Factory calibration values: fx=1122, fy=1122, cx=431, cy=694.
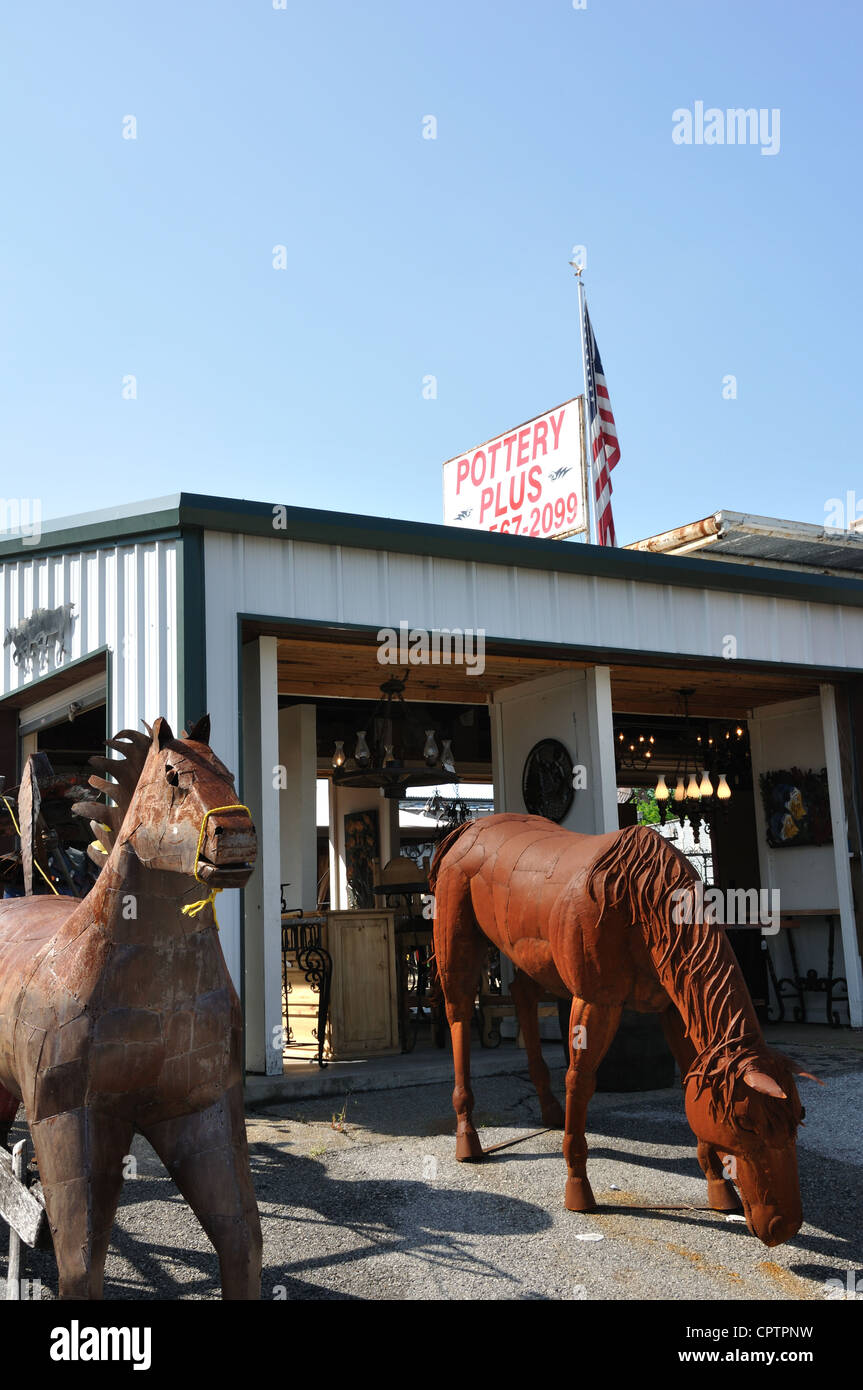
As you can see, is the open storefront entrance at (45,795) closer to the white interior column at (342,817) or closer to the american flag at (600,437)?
the white interior column at (342,817)

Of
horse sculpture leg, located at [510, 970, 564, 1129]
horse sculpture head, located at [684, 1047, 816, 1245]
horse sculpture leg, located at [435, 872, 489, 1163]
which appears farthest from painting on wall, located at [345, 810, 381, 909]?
horse sculpture head, located at [684, 1047, 816, 1245]

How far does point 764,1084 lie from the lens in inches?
155

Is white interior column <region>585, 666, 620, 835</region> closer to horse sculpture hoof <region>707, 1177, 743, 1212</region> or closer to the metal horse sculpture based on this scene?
horse sculpture hoof <region>707, 1177, 743, 1212</region>

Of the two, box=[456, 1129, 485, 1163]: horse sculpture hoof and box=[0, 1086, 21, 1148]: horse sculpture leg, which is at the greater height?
box=[0, 1086, 21, 1148]: horse sculpture leg

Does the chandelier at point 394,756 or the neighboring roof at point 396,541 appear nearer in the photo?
the neighboring roof at point 396,541

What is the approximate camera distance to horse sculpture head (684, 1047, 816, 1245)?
3945 millimetres

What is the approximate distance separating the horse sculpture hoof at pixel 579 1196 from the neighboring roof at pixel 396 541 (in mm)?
4658

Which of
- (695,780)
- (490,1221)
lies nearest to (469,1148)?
(490,1221)

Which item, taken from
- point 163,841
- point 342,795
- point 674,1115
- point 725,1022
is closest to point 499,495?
point 342,795

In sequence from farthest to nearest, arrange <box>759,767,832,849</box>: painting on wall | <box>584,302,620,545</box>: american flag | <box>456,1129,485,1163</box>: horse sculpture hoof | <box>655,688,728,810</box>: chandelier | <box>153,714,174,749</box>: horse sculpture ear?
<box>584,302,620,545</box>: american flag, <box>655,688,728,810</box>: chandelier, <box>759,767,832,849</box>: painting on wall, <box>456,1129,485,1163</box>: horse sculpture hoof, <box>153,714,174,749</box>: horse sculpture ear

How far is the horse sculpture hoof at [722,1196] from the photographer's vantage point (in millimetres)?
4879

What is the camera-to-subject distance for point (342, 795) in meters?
15.6

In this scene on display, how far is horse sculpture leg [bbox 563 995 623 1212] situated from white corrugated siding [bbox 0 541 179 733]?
3457 millimetres

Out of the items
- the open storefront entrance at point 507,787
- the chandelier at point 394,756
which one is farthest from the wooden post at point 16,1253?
the chandelier at point 394,756
